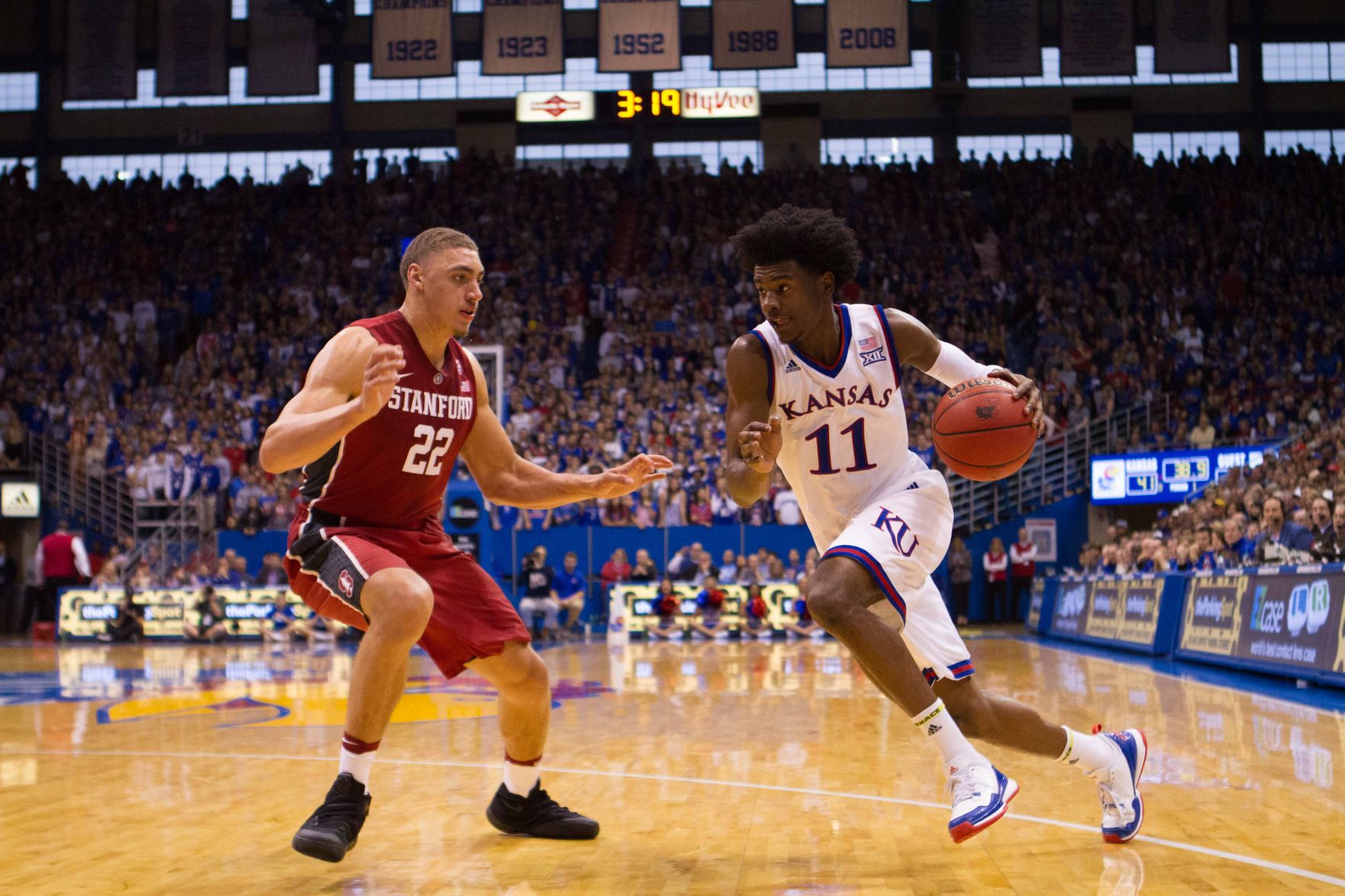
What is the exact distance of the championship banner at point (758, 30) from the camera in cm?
2547

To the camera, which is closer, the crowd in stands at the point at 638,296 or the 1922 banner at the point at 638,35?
the crowd in stands at the point at 638,296

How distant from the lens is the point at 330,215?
28.6m

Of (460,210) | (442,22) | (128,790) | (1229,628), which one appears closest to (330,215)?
(460,210)

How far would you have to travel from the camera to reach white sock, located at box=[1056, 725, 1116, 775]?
451cm

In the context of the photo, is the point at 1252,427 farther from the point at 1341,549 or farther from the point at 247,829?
the point at 247,829

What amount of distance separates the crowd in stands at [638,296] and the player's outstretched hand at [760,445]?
16.3 meters

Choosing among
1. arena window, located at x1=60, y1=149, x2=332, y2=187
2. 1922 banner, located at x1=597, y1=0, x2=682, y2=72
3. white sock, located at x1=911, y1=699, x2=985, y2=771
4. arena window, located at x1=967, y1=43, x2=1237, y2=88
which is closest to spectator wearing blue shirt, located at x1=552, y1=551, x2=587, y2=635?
1922 banner, located at x1=597, y1=0, x2=682, y2=72

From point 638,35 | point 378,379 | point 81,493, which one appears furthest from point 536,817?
point 638,35

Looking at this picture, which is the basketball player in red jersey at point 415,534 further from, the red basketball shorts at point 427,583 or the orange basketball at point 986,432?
the orange basketball at point 986,432

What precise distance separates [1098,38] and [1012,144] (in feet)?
16.6

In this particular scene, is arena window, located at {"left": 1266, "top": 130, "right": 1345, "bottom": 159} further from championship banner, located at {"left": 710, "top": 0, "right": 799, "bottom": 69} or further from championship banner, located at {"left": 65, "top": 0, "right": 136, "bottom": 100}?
championship banner, located at {"left": 65, "top": 0, "right": 136, "bottom": 100}

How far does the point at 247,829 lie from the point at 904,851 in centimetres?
249

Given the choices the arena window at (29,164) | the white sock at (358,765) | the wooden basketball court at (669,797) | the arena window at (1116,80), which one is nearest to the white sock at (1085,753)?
the wooden basketball court at (669,797)

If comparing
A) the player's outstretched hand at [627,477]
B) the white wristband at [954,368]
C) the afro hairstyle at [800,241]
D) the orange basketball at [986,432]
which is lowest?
the player's outstretched hand at [627,477]
